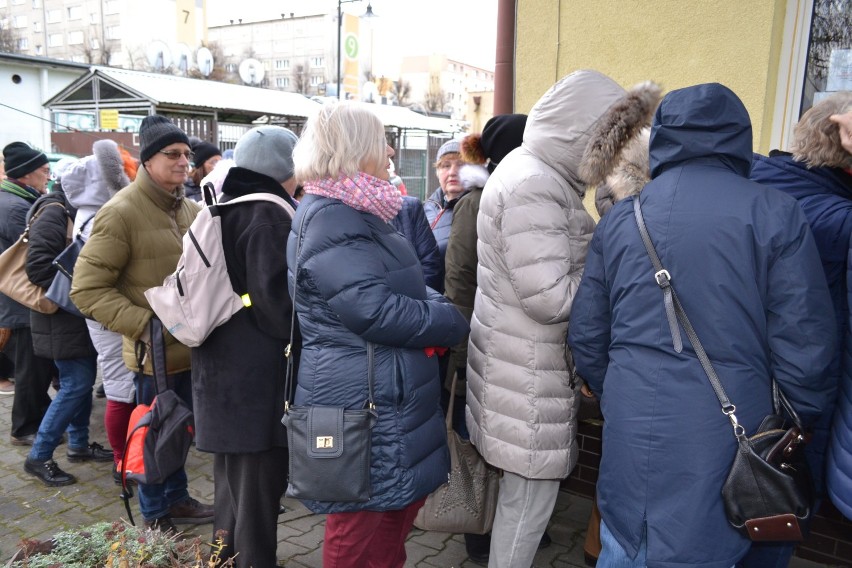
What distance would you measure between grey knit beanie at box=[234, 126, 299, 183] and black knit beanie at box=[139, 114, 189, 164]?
0.75 m

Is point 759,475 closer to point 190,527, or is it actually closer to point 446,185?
point 190,527

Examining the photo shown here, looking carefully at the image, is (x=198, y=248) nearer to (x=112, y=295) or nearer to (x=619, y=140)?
(x=112, y=295)

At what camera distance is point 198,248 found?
262cm

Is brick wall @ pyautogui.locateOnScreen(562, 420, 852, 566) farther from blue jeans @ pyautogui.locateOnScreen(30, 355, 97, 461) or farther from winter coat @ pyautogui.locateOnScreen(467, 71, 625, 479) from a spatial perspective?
blue jeans @ pyautogui.locateOnScreen(30, 355, 97, 461)

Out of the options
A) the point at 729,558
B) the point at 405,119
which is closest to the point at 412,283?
the point at 729,558

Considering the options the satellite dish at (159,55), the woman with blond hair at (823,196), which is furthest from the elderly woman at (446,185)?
the satellite dish at (159,55)

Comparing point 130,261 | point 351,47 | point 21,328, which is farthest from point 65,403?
point 351,47

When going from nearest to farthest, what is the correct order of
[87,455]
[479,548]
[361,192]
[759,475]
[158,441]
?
1. [759,475]
2. [361,192]
3. [158,441]
4. [479,548]
5. [87,455]

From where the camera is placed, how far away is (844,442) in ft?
6.18

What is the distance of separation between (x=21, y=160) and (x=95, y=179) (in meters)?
1.17

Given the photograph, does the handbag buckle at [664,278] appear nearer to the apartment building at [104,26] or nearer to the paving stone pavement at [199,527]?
the paving stone pavement at [199,527]

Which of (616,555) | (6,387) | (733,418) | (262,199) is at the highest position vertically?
(262,199)

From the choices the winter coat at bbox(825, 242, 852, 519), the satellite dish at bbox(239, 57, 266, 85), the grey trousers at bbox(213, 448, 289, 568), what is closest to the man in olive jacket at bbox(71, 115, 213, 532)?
the grey trousers at bbox(213, 448, 289, 568)

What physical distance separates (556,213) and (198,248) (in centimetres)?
142
